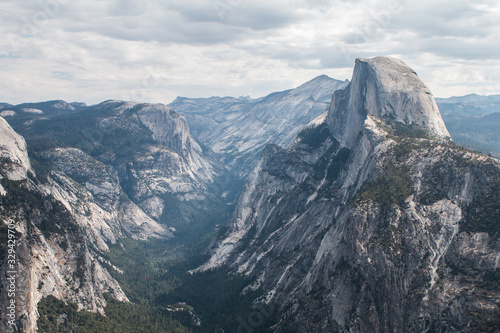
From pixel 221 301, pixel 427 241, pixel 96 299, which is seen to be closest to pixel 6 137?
pixel 96 299

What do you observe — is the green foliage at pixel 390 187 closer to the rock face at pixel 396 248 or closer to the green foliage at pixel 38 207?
the rock face at pixel 396 248

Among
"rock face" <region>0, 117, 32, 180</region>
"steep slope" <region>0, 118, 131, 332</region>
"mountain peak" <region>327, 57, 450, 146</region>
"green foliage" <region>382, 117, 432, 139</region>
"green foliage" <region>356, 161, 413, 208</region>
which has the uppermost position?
"mountain peak" <region>327, 57, 450, 146</region>

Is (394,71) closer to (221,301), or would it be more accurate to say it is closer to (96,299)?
(221,301)

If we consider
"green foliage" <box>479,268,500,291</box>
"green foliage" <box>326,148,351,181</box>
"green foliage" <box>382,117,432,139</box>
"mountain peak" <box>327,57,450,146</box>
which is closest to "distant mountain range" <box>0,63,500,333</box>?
"green foliage" <box>479,268,500,291</box>

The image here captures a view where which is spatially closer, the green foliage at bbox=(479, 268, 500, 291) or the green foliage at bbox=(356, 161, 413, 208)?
the green foliage at bbox=(479, 268, 500, 291)

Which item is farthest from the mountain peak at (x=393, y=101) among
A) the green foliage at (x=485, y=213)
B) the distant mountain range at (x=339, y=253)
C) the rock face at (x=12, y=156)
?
the rock face at (x=12, y=156)

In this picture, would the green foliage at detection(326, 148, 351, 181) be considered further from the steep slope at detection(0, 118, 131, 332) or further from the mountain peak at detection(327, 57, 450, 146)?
the steep slope at detection(0, 118, 131, 332)
